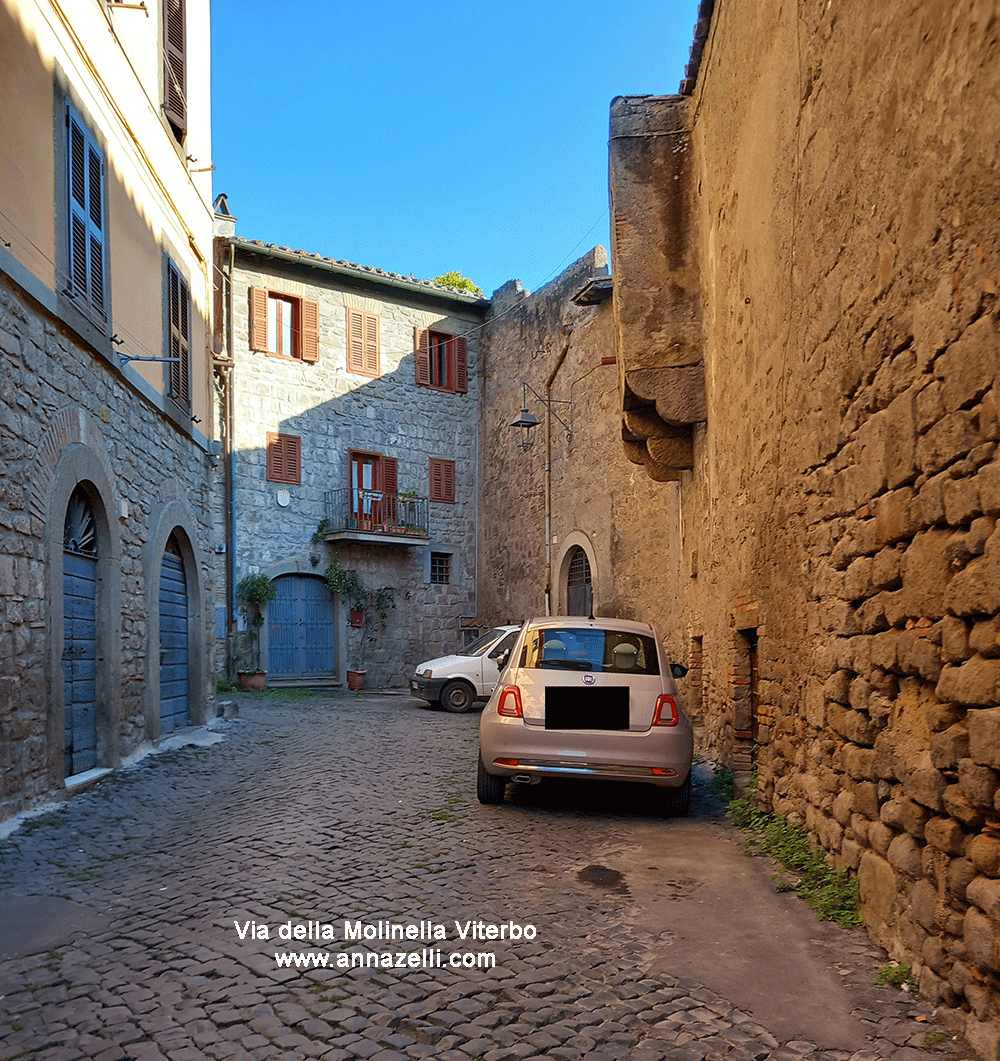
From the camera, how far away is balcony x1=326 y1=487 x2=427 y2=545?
68.3 feet

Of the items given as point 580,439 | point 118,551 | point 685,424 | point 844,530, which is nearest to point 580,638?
point 844,530

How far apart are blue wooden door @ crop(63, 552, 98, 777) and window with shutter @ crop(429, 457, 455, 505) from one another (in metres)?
14.8

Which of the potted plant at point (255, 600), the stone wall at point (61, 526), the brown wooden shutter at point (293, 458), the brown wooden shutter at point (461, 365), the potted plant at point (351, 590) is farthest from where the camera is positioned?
the brown wooden shutter at point (461, 365)

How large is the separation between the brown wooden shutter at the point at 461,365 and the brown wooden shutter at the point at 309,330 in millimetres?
3728

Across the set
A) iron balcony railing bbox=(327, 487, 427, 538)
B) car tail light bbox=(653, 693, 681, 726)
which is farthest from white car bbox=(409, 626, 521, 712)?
car tail light bbox=(653, 693, 681, 726)

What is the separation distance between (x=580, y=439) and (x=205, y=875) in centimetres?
1372

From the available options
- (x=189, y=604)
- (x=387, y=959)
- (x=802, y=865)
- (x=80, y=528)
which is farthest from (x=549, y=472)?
(x=387, y=959)

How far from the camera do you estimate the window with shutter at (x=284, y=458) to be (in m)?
20.3

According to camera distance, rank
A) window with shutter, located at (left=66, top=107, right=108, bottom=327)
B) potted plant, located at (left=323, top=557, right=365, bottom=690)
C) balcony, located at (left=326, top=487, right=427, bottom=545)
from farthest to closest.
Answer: balcony, located at (left=326, top=487, right=427, bottom=545)
potted plant, located at (left=323, top=557, right=365, bottom=690)
window with shutter, located at (left=66, top=107, right=108, bottom=327)

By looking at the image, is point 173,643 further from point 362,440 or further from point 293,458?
point 362,440

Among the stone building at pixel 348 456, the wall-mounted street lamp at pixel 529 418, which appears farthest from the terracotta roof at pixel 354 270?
the wall-mounted street lamp at pixel 529 418

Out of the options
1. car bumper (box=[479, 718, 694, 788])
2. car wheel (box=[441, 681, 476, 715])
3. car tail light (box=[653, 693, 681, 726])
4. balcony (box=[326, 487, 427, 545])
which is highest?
balcony (box=[326, 487, 427, 545])

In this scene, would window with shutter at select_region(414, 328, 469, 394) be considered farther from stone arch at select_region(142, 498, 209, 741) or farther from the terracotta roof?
stone arch at select_region(142, 498, 209, 741)

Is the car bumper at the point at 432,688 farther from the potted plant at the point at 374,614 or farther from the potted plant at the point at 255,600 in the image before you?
the potted plant at the point at 374,614
